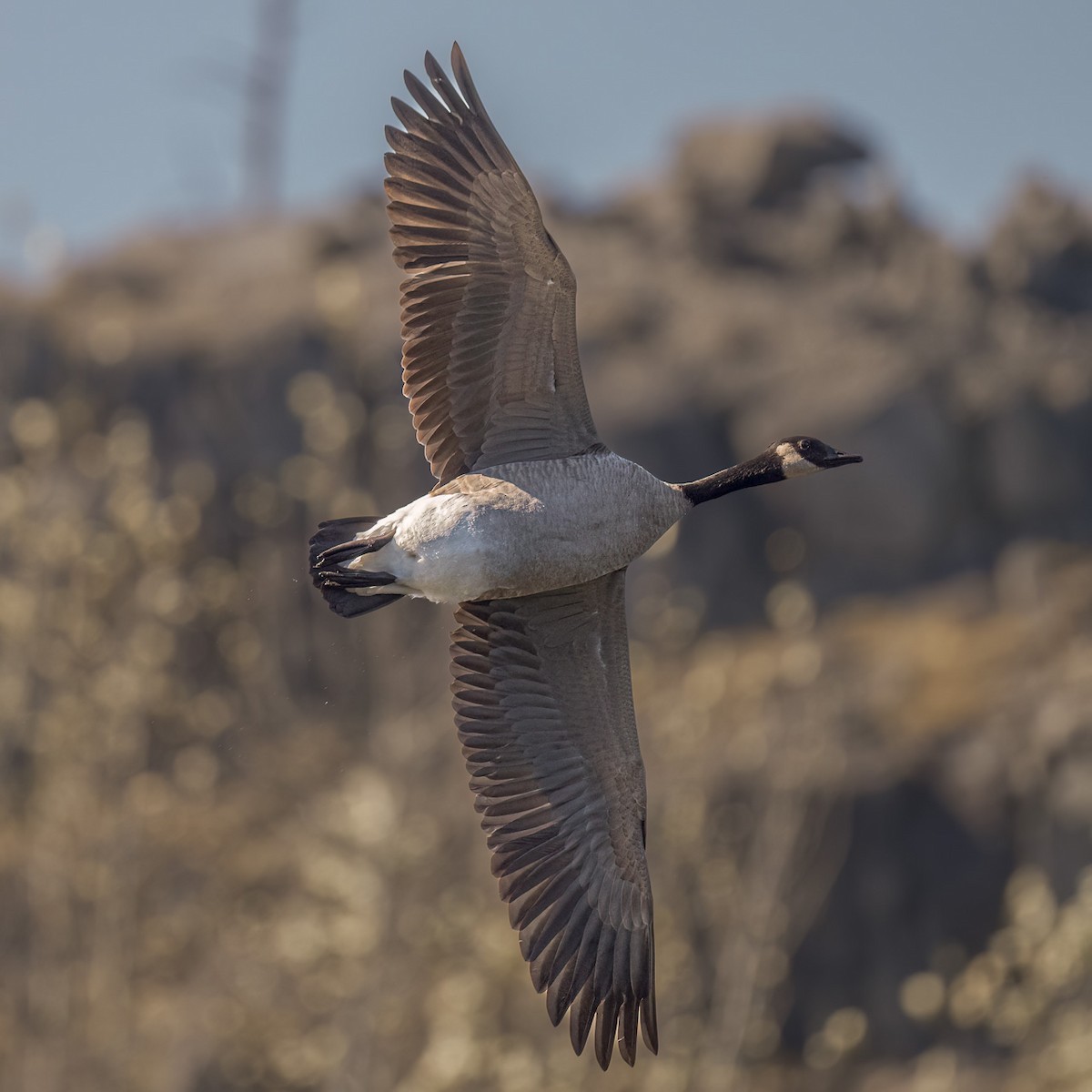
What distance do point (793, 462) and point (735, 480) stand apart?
293mm

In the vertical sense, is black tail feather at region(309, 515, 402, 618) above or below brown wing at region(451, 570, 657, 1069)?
above

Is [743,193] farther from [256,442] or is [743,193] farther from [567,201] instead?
[256,442]

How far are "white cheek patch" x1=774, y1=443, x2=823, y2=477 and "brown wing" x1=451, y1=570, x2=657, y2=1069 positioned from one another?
936mm

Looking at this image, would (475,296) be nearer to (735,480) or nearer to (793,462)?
(735,480)

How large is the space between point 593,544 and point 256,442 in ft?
60.7

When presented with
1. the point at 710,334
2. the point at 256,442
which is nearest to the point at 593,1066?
the point at 256,442

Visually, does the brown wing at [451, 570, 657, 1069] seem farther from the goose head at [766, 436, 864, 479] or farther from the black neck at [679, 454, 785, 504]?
the goose head at [766, 436, 864, 479]

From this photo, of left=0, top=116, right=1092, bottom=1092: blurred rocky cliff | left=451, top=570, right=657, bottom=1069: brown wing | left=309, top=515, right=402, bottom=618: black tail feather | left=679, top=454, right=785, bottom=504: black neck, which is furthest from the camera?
left=0, top=116, right=1092, bottom=1092: blurred rocky cliff

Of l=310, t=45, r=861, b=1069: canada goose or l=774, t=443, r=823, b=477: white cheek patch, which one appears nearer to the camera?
l=310, t=45, r=861, b=1069: canada goose

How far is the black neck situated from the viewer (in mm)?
7531

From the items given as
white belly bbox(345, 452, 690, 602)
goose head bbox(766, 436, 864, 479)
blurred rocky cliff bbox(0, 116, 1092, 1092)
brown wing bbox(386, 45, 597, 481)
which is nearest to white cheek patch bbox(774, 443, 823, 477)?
goose head bbox(766, 436, 864, 479)

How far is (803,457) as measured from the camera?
785 cm

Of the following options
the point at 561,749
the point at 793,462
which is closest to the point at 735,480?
the point at 793,462

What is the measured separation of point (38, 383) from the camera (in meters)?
25.9
